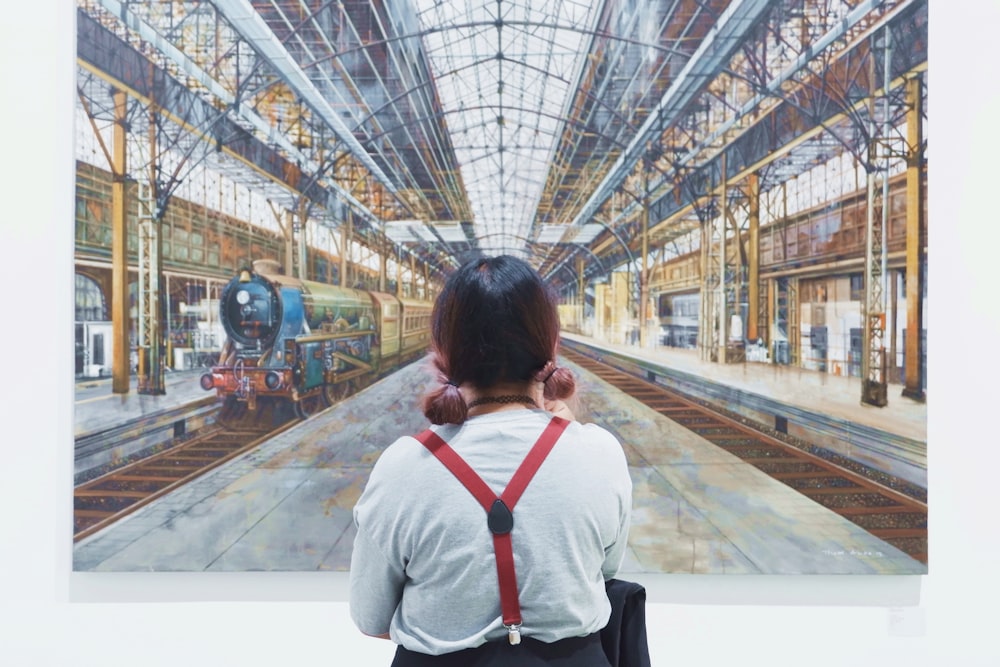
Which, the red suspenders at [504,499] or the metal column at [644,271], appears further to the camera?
the metal column at [644,271]

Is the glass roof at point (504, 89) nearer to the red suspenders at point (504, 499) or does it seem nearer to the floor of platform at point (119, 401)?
the floor of platform at point (119, 401)

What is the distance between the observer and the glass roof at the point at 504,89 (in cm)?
318

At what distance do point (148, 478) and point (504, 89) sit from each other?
2.48m

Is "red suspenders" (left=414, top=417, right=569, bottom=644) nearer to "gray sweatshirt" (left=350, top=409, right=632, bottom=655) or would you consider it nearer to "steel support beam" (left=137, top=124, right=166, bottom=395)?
"gray sweatshirt" (left=350, top=409, right=632, bottom=655)

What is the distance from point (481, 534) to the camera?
4.06 ft

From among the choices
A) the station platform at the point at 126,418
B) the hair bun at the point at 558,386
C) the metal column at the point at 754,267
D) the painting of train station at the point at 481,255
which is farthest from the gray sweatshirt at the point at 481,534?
the station platform at the point at 126,418

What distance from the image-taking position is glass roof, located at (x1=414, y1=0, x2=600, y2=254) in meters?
3.18

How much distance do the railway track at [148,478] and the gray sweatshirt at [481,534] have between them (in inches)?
82.7

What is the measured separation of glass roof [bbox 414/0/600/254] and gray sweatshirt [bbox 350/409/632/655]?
2.11 m

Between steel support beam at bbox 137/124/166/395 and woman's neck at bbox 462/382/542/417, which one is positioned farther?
steel support beam at bbox 137/124/166/395

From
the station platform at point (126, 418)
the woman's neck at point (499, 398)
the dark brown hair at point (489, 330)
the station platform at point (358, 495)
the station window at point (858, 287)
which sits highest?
the station window at point (858, 287)

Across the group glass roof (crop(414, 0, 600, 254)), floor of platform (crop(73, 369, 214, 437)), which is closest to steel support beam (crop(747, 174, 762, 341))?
glass roof (crop(414, 0, 600, 254))

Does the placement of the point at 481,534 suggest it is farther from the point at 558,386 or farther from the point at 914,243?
the point at 914,243

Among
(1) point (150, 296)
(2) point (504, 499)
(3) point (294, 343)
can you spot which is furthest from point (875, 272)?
(1) point (150, 296)
